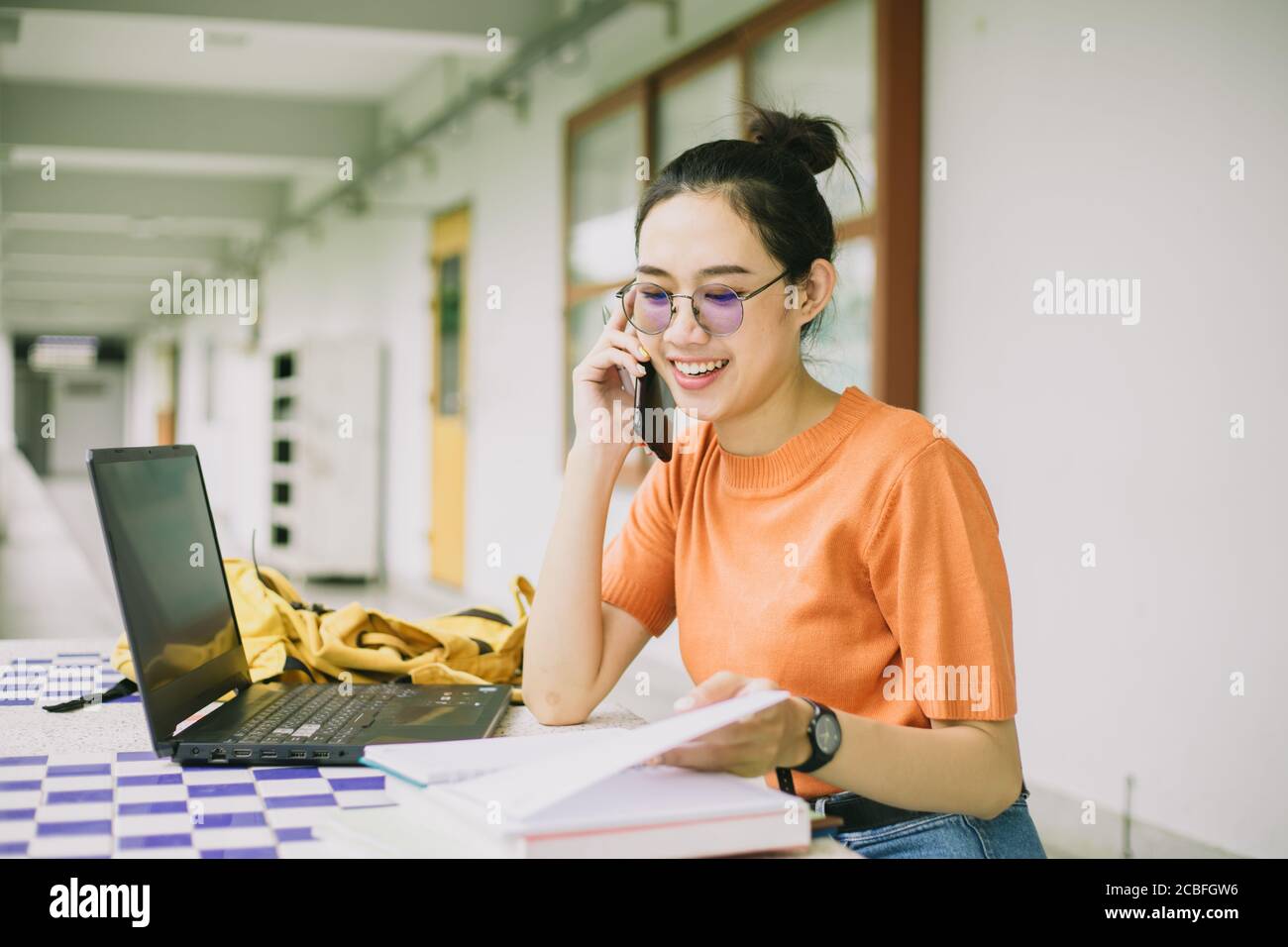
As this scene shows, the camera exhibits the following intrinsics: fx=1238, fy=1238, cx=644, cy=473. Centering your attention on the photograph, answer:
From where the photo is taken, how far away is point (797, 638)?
1.43m

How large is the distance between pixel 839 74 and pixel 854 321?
835mm

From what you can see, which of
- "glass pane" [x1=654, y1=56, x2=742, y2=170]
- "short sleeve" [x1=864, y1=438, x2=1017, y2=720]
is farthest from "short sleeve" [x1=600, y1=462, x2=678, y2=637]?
"glass pane" [x1=654, y1=56, x2=742, y2=170]

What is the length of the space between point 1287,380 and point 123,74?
7.53 metres

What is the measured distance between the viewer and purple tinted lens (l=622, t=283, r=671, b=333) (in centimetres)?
152

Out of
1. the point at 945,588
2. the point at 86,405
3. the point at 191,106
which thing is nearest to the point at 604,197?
the point at 191,106

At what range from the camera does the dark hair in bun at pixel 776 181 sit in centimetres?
153

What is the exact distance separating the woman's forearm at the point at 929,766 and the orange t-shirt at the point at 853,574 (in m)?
0.03

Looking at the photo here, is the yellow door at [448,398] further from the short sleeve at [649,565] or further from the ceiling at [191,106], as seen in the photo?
the short sleeve at [649,565]

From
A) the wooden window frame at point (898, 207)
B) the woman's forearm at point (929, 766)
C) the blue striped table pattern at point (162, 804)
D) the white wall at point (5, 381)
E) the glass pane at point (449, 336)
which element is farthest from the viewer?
the white wall at point (5, 381)

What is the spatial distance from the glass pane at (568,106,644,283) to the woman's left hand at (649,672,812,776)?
15.0ft

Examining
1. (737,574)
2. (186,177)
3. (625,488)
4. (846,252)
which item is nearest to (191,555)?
(737,574)

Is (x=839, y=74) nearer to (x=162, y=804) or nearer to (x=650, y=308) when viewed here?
(x=650, y=308)

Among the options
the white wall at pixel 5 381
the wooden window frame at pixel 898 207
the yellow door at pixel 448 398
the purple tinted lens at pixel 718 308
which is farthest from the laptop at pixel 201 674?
the white wall at pixel 5 381

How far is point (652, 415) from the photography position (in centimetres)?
168
